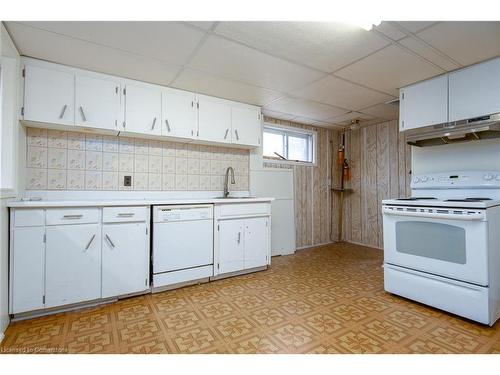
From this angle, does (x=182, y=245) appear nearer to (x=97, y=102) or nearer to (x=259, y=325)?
(x=259, y=325)

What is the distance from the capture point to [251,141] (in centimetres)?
354

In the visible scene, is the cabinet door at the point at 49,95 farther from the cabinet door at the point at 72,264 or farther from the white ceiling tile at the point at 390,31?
the white ceiling tile at the point at 390,31

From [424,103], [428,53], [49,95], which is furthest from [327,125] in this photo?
[49,95]

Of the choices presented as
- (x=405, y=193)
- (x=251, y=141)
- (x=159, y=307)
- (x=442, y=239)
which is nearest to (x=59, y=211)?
(x=159, y=307)

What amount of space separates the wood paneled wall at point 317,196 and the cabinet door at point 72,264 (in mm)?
2698

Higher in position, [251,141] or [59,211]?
[251,141]

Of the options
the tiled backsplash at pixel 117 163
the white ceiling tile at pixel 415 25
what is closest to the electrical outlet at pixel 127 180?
the tiled backsplash at pixel 117 163

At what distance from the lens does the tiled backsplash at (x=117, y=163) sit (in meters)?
2.48

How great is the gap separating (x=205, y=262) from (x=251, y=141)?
1.70 metres

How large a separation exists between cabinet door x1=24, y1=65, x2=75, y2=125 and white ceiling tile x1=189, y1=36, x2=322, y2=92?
1.16 metres

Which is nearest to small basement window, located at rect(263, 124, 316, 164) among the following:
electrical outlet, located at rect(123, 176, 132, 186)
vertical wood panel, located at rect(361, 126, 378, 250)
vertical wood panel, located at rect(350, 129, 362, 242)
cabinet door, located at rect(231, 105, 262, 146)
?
cabinet door, located at rect(231, 105, 262, 146)

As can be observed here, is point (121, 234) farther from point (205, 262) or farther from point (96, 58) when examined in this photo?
point (96, 58)

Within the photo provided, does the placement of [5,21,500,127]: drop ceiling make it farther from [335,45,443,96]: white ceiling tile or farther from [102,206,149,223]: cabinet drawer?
[102,206,149,223]: cabinet drawer
